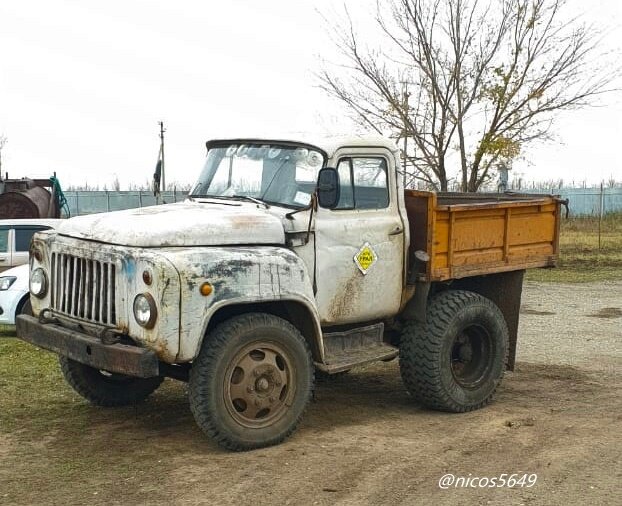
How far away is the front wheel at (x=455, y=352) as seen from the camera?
7719 millimetres

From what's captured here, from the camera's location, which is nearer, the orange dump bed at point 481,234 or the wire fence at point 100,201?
the orange dump bed at point 481,234

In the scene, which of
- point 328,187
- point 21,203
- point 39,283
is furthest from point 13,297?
point 21,203

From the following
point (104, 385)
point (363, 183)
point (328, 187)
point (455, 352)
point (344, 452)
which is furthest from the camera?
point (455, 352)

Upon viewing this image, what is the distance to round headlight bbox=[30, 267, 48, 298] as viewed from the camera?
714 centimetres

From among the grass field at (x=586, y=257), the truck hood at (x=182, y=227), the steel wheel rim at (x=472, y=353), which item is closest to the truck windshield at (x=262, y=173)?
the truck hood at (x=182, y=227)

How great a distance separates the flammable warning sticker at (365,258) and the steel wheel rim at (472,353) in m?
1.28

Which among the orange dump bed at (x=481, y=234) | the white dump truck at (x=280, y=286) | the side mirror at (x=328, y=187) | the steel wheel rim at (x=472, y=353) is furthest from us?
the steel wheel rim at (x=472, y=353)

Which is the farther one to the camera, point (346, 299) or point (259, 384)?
point (346, 299)

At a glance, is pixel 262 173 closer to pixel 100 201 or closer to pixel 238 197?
pixel 238 197

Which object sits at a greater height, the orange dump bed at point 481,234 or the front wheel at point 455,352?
the orange dump bed at point 481,234

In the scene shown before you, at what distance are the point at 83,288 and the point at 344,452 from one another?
2162 mm

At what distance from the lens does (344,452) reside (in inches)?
255

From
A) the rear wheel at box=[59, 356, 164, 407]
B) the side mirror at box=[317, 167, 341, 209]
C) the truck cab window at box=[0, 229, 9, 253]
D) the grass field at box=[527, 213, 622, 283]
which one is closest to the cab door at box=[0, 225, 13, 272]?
the truck cab window at box=[0, 229, 9, 253]

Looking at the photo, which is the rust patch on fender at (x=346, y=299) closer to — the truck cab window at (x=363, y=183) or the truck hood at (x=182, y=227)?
the truck cab window at (x=363, y=183)
